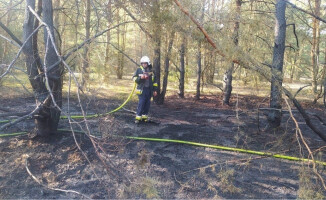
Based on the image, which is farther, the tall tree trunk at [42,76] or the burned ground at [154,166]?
the tall tree trunk at [42,76]

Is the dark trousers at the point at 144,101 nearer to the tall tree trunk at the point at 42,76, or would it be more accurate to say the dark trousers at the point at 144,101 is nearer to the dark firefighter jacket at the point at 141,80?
the dark firefighter jacket at the point at 141,80

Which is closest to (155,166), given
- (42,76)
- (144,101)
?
(144,101)

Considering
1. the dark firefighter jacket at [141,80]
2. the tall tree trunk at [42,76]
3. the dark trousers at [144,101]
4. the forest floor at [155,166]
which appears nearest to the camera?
the forest floor at [155,166]

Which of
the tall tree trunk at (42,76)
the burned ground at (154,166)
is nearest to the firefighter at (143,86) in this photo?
the burned ground at (154,166)

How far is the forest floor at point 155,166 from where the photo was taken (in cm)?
350

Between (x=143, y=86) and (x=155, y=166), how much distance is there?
2.86 meters

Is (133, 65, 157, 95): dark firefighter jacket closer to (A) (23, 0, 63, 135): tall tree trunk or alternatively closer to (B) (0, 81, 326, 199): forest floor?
(B) (0, 81, 326, 199): forest floor

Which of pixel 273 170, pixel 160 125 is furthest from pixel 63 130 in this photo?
pixel 273 170

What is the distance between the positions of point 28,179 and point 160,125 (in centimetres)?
353

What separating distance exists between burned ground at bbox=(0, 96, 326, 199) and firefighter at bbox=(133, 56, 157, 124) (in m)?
0.36

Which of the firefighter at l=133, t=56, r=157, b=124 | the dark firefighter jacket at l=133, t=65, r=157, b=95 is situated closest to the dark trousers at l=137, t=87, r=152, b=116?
the firefighter at l=133, t=56, r=157, b=124

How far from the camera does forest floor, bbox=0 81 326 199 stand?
3.50m

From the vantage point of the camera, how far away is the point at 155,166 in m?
4.37

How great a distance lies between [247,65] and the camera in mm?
3775
